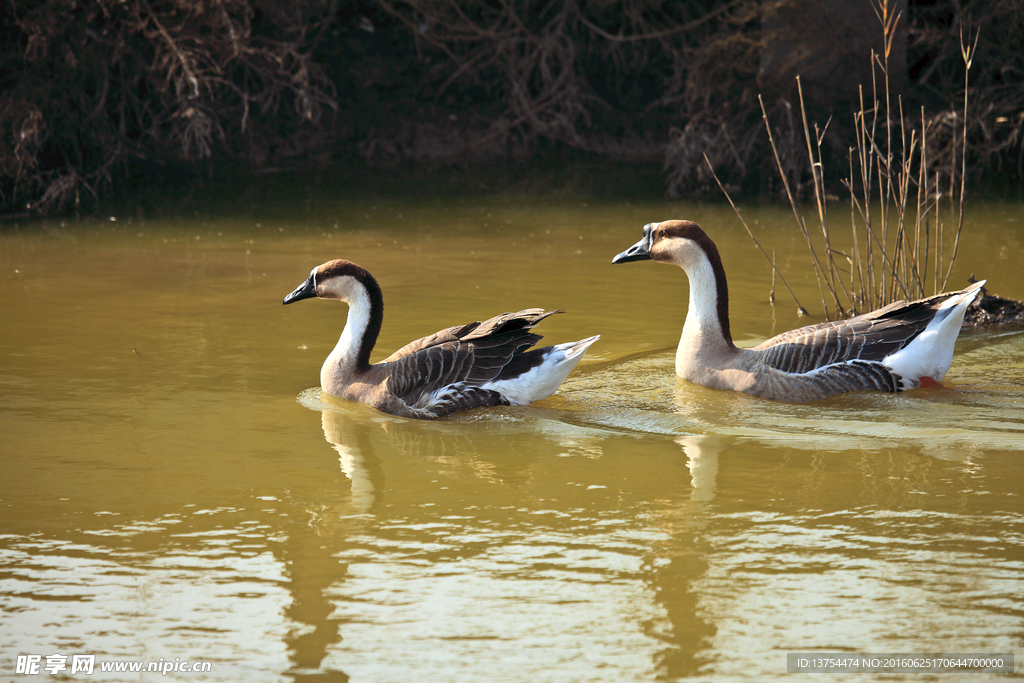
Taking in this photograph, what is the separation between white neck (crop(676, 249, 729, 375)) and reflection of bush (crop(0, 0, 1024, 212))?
6.83m

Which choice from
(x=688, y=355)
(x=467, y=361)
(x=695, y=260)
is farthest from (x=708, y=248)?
(x=467, y=361)

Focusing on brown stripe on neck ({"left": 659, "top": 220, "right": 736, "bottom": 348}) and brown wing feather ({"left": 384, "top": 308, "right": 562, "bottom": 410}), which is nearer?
brown wing feather ({"left": 384, "top": 308, "right": 562, "bottom": 410})

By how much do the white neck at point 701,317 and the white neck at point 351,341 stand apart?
204cm

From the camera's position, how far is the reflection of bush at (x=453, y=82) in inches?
614

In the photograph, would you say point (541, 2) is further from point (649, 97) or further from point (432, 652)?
point (432, 652)

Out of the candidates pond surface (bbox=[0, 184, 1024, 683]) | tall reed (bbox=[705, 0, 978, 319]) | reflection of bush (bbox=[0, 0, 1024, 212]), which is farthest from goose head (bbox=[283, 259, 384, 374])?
reflection of bush (bbox=[0, 0, 1024, 212])

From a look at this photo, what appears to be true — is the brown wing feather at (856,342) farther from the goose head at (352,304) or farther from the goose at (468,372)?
Answer: the goose head at (352,304)

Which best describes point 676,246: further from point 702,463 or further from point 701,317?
point 702,463

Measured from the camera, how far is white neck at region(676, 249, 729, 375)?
7.25 metres

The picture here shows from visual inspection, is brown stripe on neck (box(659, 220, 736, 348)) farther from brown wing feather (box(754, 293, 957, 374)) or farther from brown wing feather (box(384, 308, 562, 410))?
brown wing feather (box(384, 308, 562, 410))

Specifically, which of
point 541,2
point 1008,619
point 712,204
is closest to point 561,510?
point 1008,619

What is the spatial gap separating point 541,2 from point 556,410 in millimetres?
14592

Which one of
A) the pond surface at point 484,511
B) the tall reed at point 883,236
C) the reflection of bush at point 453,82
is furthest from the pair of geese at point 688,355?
the reflection of bush at point 453,82

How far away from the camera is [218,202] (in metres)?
15.6
